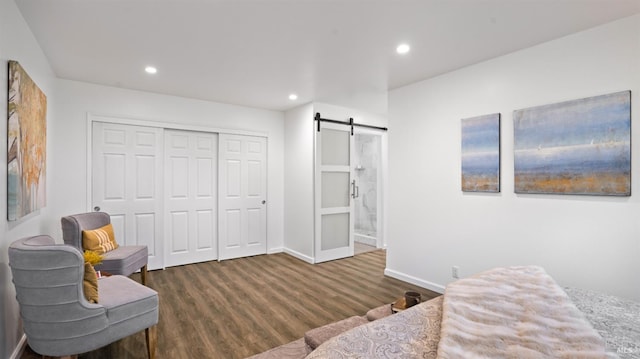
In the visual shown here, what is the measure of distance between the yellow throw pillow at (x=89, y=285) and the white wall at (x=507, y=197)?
3107 millimetres

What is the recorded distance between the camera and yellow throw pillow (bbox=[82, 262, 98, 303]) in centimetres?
187

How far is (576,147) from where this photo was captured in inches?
95.7

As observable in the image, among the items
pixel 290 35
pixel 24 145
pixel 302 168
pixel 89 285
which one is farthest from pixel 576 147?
pixel 24 145

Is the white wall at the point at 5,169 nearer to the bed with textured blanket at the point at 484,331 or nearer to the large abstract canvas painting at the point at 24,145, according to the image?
the large abstract canvas painting at the point at 24,145

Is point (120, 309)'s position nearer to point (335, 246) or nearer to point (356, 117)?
point (335, 246)

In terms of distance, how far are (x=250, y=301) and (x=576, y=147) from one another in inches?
127

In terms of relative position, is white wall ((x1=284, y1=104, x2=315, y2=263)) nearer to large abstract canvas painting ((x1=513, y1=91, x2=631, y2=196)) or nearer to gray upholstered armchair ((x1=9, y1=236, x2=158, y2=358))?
large abstract canvas painting ((x1=513, y1=91, x2=631, y2=196))

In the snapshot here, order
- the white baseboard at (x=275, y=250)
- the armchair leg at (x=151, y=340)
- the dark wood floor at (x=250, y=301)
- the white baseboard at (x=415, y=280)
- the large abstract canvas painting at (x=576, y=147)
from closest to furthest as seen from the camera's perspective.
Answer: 1. the armchair leg at (x=151, y=340)
2. the large abstract canvas painting at (x=576, y=147)
3. the dark wood floor at (x=250, y=301)
4. the white baseboard at (x=415, y=280)
5. the white baseboard at (x=275, y=250)

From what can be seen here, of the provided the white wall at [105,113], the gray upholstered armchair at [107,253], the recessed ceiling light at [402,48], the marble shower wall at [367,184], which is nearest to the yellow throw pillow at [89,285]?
the gray upholstered armchair at [107,253]

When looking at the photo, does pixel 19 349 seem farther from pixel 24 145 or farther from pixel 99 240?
pixel 24 145

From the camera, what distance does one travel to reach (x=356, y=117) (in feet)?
17.3

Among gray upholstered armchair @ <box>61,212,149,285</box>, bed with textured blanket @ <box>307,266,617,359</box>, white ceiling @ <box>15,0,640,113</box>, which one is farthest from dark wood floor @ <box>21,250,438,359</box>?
white ceiling @ <box>15,0,640,113</box>

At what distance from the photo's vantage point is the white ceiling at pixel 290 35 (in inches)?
84.5

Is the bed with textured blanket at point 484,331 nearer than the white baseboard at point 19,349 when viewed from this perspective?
Yes
